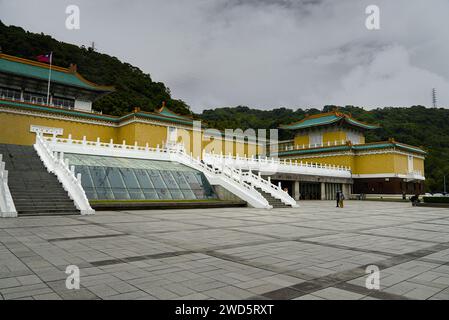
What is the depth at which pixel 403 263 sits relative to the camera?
619 centimetres

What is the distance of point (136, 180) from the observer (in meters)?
20.9

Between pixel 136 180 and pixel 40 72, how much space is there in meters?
21.5

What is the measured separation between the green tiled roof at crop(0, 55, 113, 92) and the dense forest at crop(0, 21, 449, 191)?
45.4ft

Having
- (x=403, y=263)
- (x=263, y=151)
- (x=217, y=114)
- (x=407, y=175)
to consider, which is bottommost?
(x=403, y=263)

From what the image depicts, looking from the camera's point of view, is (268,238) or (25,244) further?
(268,238)

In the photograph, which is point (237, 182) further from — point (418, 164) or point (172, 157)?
point (418, 164)

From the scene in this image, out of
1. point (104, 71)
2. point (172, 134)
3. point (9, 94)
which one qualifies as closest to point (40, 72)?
point (9, 94)

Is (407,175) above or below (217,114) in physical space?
below

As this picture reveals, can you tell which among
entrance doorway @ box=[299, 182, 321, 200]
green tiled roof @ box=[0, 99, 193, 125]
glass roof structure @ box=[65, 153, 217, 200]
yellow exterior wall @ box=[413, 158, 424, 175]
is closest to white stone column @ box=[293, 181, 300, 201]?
entrance doorway @ box=[299, 182, 321, 200]

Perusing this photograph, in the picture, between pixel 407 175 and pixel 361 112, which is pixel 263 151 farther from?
pixel 361 112

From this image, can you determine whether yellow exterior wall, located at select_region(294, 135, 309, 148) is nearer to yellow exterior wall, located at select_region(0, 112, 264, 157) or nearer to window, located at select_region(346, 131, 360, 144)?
window, located at select_region(346, 131, 360, 144)

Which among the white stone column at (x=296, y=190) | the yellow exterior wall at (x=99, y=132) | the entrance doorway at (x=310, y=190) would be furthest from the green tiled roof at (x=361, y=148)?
the yellow exterior wall at (x=99, y=132)
